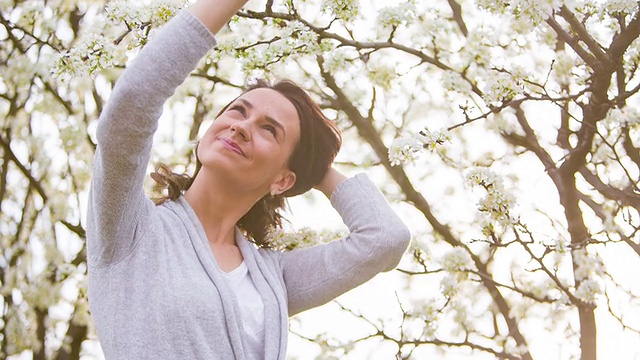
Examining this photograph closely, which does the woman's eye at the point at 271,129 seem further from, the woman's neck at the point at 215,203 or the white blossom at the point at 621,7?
the white blossom at the point at 621,7

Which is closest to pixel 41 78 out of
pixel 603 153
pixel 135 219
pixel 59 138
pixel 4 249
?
pixel 59 138

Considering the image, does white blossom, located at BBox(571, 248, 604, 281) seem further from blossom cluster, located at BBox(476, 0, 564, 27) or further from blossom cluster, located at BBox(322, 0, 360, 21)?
blossom cluster, located at BBox(322, 0, 360, 21)

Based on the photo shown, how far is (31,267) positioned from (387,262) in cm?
537

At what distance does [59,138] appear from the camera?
717cm

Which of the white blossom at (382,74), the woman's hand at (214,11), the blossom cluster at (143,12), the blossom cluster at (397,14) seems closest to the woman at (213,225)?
the woman's hand at (214,11)

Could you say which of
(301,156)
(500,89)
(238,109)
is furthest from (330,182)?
(500,89)

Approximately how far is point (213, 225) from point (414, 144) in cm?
87

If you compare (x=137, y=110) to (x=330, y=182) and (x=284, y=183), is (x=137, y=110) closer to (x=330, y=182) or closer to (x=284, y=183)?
(x=284, y=183)

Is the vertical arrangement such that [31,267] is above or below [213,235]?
above

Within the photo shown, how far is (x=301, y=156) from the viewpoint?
2.49 meters

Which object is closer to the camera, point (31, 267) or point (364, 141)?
point (364, 141)

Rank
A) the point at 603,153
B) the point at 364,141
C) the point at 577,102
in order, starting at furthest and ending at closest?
1. the point at 364,141
2. the point at 603,153
3. the point at 577,102

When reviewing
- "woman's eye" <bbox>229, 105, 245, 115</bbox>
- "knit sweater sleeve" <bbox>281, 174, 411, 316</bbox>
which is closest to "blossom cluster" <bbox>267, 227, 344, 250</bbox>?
"knit sweater sleeve" <bbox>281, 174, 411, 316</bbox>

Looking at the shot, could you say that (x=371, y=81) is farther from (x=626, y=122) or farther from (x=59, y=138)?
(x=59, y=138)
